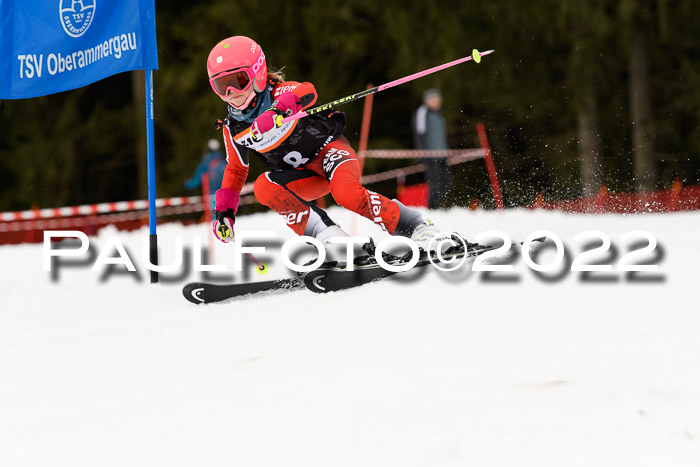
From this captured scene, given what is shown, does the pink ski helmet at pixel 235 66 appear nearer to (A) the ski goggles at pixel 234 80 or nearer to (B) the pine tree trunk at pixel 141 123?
(A) the ski goggles at pixel 234 80

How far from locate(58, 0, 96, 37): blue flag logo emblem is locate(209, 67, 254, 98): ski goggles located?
170cm

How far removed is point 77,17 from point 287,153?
208cm

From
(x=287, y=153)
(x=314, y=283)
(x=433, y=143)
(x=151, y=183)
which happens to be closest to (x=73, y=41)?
(x=151, y=183)

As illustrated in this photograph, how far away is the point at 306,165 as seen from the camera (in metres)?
4.92

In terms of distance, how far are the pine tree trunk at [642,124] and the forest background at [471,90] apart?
22 millimetres

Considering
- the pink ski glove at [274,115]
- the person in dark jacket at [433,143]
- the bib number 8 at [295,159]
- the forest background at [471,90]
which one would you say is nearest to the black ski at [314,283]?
the bib number 8 at [295,159]

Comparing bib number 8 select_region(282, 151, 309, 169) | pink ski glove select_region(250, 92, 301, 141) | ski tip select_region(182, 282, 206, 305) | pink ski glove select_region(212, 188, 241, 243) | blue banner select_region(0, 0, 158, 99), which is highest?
blue banner select_region(0, 0, 158, 99)

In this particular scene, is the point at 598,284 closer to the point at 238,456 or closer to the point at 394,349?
the point at 394,349

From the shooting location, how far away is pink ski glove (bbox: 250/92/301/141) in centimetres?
450

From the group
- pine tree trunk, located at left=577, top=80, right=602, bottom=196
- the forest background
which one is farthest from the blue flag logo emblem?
pine tree trunk, located at left=577, top=80, right=602, bottom=196

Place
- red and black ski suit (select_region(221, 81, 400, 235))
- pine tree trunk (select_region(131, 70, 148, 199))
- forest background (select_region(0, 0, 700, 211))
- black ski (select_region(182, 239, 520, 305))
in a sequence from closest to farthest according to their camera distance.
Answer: black ski (select_region(182, 239, 520, 305)), red and black ski suit (select_region(221, 81, 400, 235)), forest background (select_region(0, 0, 700, 211)), pine tree trunk (select_region(131, 70, 148, 199))

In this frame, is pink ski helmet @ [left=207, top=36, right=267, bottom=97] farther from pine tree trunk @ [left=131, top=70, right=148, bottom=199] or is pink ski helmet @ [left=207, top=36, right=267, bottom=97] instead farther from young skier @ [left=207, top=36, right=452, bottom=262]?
pine tree trunk @ [left=131, top=70, right=148, bottom=199]

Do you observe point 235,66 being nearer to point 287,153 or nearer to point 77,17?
point 287,153

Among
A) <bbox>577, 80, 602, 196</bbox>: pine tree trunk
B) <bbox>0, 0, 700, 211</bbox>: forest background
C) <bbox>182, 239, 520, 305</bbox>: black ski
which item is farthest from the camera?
<bbox>577, 80, 602, 196</bbox>: pine tree trunk
